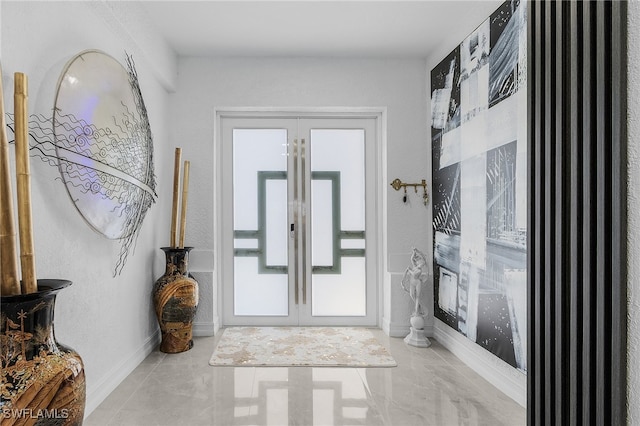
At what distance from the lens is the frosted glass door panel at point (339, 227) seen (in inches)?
146

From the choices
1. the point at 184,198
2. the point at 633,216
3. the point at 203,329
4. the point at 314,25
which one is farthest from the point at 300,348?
the point at 314,25

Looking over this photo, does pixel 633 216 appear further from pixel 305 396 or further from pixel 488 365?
pixel 305 396

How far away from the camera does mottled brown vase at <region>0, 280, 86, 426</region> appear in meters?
1.19

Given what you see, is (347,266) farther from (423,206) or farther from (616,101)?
(616,101)

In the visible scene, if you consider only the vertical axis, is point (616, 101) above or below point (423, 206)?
above

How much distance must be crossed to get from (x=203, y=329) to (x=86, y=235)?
66.7 inches

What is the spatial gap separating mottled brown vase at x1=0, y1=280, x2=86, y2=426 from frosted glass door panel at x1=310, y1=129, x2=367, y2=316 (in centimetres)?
257

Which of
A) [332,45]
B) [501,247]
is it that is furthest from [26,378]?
[332,45]

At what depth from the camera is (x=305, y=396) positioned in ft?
7.31

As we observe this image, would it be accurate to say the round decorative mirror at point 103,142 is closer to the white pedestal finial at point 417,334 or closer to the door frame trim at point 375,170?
the door frame trim at point 375,170

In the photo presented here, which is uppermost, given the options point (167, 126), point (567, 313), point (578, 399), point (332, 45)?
point (332, 45)

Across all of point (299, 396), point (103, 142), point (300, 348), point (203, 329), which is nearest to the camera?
point (103, 142)

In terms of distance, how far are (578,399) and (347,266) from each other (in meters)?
2.55

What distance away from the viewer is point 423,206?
3.52m
